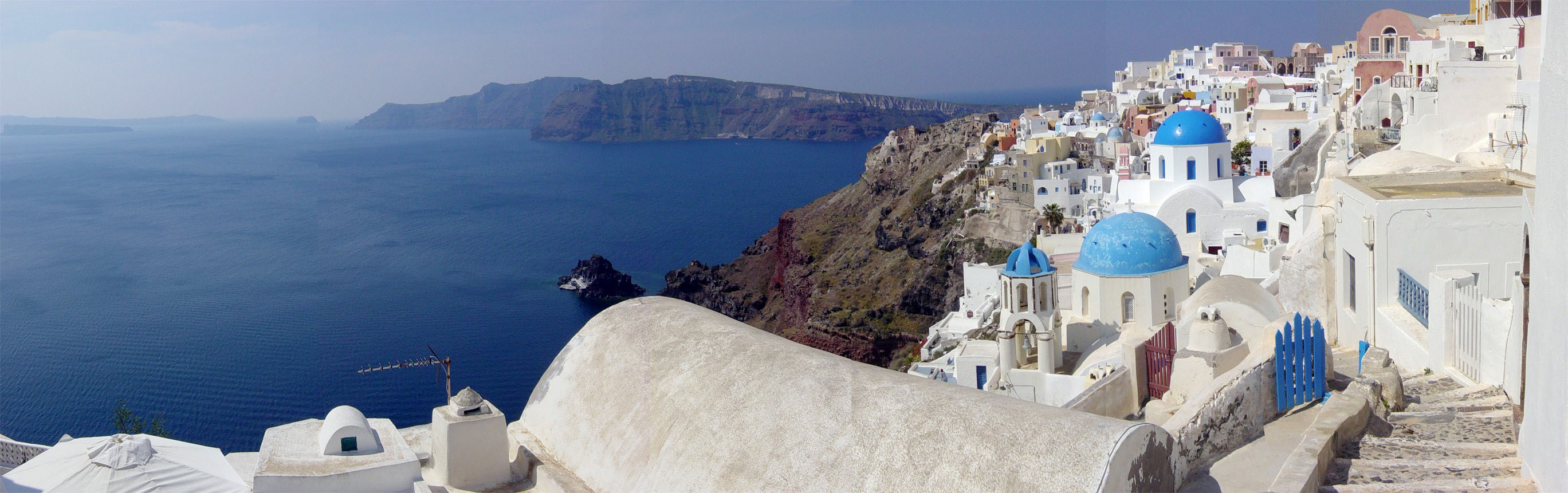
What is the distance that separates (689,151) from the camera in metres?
168

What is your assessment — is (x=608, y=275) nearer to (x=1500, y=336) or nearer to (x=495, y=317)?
(x=495, y=317)

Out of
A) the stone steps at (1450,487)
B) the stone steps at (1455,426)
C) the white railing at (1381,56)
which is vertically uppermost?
the white railing at (1381,56)

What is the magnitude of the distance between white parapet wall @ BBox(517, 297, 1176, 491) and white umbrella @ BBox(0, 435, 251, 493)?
253cm

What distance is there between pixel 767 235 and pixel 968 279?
4162 centimetres

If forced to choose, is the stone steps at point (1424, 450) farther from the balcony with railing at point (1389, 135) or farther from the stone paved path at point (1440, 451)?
the balcony with railing at point (1389, 135)

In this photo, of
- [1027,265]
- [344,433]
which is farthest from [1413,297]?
[1027,265]

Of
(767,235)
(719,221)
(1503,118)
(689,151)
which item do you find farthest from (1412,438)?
(689,151)

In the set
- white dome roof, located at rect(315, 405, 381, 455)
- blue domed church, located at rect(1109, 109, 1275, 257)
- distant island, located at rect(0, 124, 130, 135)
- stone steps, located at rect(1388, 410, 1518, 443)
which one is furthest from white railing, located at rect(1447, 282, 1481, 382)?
distant island, located at rect(0, 124, 130, 135)

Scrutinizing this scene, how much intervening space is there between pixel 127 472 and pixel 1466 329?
9.97m

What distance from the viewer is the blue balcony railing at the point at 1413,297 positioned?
8.82 m

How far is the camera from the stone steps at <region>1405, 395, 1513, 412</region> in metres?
A: 6.93

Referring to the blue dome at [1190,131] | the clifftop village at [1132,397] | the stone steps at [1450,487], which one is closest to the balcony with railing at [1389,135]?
the blue dome at [1190,131]

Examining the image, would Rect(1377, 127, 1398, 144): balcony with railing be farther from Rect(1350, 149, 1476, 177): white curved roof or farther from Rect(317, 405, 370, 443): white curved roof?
Rect(317, 405, 370, 443): white curved roof

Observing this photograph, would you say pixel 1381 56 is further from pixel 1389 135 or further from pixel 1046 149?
pixel 1389 135
